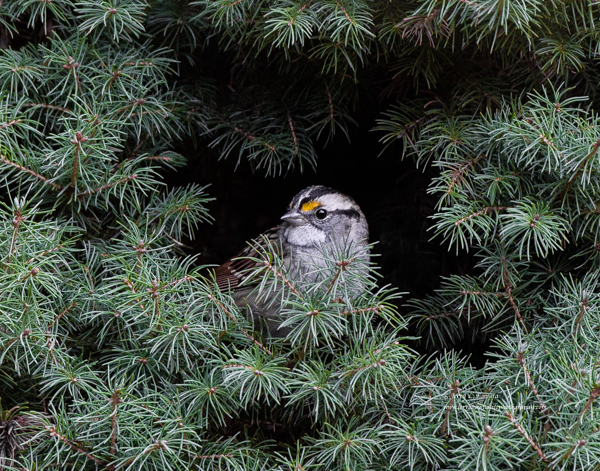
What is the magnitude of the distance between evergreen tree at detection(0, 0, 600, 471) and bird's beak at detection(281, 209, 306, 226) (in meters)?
0.21

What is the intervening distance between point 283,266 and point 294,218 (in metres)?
0.78

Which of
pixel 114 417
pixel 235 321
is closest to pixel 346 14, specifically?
pixel 235 321

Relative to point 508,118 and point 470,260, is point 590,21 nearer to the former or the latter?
point 508,118

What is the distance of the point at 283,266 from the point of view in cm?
159

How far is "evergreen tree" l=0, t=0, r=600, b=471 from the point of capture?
1484 millimetres

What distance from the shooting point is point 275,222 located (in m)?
2.81

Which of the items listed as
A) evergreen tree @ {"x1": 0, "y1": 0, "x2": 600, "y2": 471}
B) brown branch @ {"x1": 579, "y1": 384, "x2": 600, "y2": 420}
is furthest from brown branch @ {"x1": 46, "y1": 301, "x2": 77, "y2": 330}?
brown branch @ {"x1": 579, "y1": 384, "x2": 600, "y2": 420}

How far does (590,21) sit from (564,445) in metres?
1.16

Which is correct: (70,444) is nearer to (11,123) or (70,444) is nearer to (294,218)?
(11,123)

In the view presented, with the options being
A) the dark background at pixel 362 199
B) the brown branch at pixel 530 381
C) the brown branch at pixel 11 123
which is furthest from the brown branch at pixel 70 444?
the dark background at pixel 362 199

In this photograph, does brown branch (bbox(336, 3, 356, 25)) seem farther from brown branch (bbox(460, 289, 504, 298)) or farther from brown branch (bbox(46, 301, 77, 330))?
brown branch (bbox(46, 301, 77, 330))

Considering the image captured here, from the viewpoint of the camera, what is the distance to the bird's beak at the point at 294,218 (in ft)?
7.70

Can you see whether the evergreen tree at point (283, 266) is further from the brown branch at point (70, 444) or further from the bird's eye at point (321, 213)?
the bird's eye at point (321, 213)

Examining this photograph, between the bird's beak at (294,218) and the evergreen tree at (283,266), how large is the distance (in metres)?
0.21
